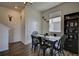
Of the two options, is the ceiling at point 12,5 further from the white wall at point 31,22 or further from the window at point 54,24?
the window at point 54,24

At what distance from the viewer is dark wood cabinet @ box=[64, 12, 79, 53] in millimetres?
2179

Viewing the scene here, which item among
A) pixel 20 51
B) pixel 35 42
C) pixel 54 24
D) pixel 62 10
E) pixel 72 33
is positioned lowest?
pixel 20 51

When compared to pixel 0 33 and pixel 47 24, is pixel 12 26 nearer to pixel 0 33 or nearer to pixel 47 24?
pixel 0 33

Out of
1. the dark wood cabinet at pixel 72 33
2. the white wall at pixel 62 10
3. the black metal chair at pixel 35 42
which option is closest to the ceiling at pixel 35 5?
the white wall at pixel 62 10

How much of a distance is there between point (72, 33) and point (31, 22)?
1062mm

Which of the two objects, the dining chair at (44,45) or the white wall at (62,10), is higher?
the white wall at (62,10)

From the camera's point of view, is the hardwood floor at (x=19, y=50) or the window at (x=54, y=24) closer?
the hardwood floor at (x=19, y=50)

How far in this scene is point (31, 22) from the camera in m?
2.18

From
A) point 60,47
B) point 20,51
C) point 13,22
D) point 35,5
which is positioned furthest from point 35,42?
point 35,5

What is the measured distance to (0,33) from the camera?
7.93 ft

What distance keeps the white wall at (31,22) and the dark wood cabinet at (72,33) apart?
0.64 meters

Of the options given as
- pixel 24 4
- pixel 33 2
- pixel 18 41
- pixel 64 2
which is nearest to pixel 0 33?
pixel 18 41

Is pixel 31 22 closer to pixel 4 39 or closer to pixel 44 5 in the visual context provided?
pixel 44 5

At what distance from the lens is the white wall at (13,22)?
85.1 inches
